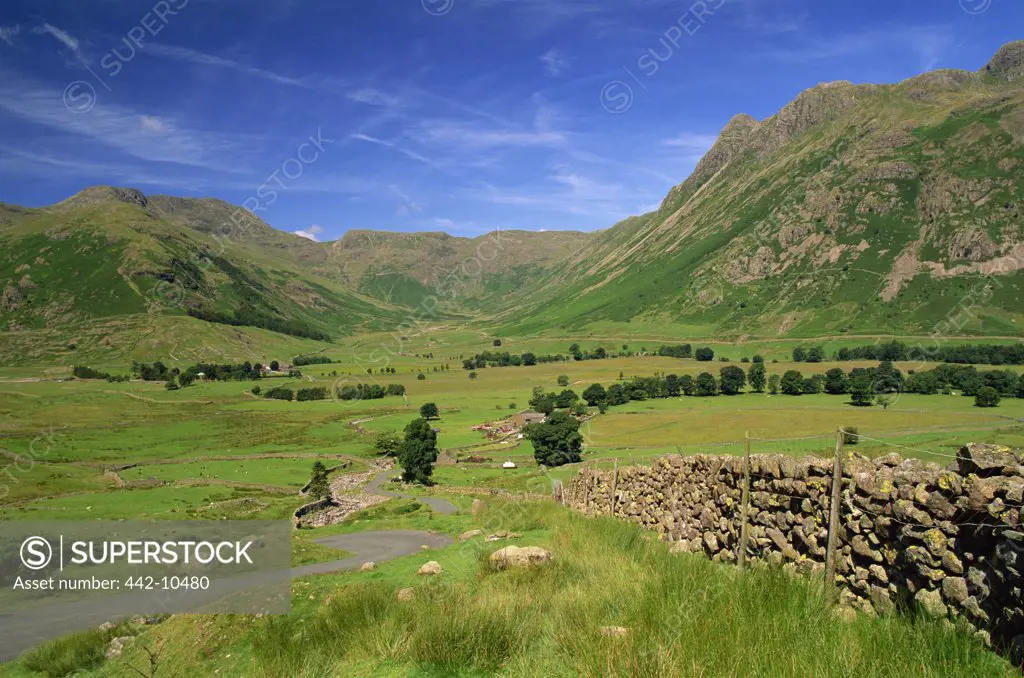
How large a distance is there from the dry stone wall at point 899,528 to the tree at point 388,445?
8669cm

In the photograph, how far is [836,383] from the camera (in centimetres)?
10988

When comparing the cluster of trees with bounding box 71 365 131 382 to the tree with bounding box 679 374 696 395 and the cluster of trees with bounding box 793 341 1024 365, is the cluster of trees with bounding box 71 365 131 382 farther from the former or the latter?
the cluster of trees with bounding box 793 341 1024 365

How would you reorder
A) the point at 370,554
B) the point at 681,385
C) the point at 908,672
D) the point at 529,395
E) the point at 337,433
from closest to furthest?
1. the point at 908,672
2. the point at 370,554
3. the point at 337,433
4. the point at 681,385
5. the point at 529,395

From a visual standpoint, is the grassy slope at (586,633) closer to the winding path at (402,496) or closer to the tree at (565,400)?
the winding path at (402,496)

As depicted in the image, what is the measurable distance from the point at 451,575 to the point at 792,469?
27.5 feet

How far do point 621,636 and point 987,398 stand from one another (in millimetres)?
93018

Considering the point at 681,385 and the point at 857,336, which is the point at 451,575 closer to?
the point at 681,385

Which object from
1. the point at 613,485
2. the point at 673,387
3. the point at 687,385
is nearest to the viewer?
the point at 613,485

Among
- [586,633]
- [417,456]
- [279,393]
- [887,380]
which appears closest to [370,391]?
[279,393]

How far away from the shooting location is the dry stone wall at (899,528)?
6.05 m

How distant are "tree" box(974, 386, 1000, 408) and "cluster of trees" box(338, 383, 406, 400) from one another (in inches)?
5103

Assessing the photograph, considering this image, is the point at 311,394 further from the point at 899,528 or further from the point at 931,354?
the point at 931,354

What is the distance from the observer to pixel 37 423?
11331 centimetres

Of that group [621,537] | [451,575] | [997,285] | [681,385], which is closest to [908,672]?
[621,537]
